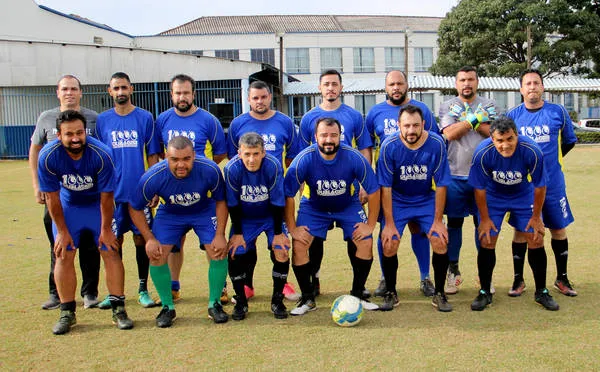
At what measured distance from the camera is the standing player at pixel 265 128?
5480mm

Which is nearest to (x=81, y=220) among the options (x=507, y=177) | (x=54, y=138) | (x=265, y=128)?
(x=54, y=138)

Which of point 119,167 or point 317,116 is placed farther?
point 317,116

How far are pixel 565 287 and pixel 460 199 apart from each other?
1.22m

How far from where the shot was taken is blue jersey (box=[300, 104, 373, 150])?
225 inches

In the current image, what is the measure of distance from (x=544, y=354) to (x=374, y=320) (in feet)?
4.46

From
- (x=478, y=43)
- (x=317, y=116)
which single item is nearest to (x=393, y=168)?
(x=317, y=116)

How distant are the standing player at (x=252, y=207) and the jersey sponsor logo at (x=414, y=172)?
1.10 meters

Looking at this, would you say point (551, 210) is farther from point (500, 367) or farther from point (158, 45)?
point (158, 45)

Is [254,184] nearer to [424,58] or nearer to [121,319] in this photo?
[121,319]

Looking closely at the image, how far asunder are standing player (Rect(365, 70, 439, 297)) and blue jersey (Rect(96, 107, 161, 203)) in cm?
227

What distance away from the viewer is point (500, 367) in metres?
3.59

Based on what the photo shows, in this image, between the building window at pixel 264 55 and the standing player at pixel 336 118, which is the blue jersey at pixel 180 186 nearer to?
the standing player at pixel 336 118

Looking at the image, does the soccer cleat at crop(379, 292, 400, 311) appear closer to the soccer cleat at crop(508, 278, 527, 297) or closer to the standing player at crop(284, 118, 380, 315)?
the standing player at crop(284, 118, 380, 315)

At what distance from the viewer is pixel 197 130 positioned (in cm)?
544
